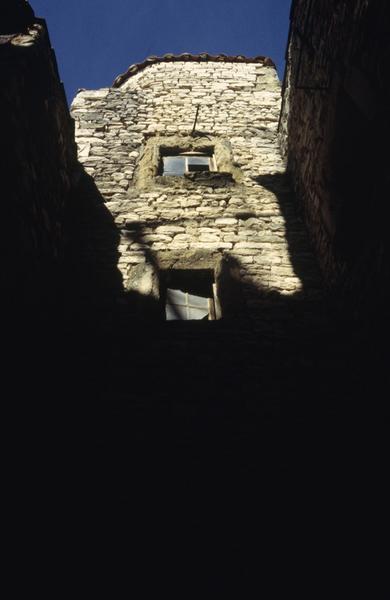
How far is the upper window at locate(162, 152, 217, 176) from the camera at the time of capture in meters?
5.44

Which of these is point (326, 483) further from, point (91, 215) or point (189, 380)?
point (91, 215)

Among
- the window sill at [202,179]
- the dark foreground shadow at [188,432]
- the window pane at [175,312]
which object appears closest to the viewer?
the dark foreground shadow at [188,432]

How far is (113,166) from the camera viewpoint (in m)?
5.36

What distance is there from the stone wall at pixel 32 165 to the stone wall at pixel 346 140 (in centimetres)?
238

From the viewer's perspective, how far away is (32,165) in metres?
3.27

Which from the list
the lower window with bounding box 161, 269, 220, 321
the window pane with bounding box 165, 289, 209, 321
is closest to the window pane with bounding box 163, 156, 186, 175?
the lower window with bounding box 161, 269, 220, 321

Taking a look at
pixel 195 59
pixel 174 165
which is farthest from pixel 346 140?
pixel 195 59

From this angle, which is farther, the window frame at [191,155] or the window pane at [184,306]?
the window frame at [191,155]

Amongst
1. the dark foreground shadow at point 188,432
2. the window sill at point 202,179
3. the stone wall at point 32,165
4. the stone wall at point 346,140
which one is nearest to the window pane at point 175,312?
the dark foreground shadow at point 188,432

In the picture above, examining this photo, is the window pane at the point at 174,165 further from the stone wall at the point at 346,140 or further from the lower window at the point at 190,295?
the lower window at the point at 190,295

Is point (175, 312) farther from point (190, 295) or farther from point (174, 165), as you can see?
point (174, 165)

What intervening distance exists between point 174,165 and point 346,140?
2847 mm

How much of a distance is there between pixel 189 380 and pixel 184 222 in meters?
2.02

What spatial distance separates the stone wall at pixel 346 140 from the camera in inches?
99.9
